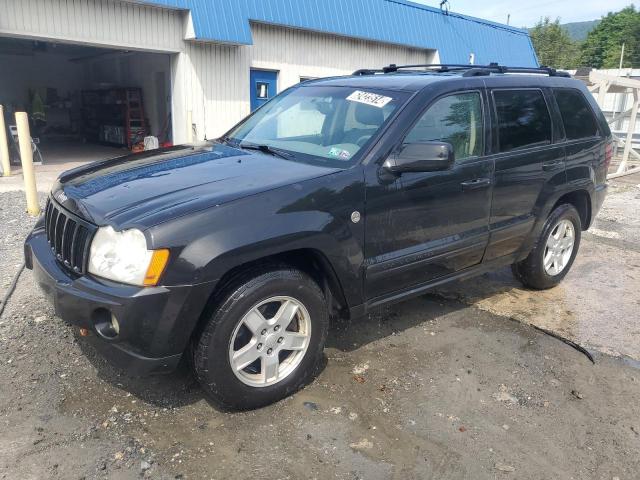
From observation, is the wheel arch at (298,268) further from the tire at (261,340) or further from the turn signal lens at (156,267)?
the turn signal lens at (156,267)

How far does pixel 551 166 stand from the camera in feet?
14.3

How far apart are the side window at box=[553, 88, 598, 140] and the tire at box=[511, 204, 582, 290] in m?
0.67

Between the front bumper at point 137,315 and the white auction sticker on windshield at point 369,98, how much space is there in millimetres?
1784

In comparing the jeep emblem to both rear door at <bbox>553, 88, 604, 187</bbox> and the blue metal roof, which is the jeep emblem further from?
the blue metal roof

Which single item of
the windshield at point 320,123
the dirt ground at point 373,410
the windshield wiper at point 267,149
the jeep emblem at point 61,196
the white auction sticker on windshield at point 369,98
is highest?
the white auction sticker on windshield at point 369,98

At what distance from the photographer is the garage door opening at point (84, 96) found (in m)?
15.6

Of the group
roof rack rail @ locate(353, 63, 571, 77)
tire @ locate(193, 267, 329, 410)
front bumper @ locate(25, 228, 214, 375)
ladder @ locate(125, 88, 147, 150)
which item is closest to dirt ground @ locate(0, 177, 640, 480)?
tire @ locate(193, 267, 329, 410)

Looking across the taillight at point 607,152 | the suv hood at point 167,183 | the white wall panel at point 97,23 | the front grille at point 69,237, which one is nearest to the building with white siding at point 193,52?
the white wall panel at point 97,23

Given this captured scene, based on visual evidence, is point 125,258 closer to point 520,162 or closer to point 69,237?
point 69,237

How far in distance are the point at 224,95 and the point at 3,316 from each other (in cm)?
995

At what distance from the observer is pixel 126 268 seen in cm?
250

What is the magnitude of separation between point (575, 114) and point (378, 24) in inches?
470

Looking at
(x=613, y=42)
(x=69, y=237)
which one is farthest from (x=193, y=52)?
(x=613, y=42)

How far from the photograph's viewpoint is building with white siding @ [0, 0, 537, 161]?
11.0 meters
